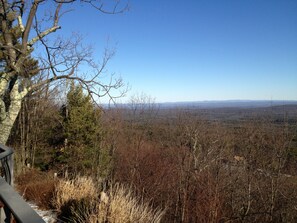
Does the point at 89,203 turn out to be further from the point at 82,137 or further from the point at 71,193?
the point at 82,137

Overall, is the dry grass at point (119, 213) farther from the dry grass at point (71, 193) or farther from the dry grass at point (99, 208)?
the dry grass at point (71, 193)

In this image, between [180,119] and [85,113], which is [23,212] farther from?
[180,119]

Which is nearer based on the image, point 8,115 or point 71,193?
point 71,193

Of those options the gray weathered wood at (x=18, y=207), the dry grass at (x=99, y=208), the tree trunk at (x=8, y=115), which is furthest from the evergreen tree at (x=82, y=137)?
the gray weathered wood at (x=18, y=207)

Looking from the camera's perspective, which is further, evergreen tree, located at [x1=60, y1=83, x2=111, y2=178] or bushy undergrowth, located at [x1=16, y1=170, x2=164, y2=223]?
evergreen tree, located at [x1=60, y1=83, x2=111, y2=178]

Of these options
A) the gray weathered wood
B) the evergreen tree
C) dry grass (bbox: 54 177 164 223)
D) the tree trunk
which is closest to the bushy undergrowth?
dry grass (bbox: 54 177 164 223)

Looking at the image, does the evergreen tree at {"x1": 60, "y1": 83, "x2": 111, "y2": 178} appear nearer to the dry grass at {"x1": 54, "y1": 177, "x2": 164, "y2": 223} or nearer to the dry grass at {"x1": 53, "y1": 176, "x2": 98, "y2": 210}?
the dry grass at {"x1": 53, "y1": 176, "x2": 98, "y2": 210}

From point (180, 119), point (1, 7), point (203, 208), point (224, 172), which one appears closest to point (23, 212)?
point (1, 7)

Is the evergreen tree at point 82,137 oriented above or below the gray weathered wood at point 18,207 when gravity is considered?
below

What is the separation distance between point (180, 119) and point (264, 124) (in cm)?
1053

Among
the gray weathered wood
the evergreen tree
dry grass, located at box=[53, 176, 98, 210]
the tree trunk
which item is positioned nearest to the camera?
the gray weathered wood

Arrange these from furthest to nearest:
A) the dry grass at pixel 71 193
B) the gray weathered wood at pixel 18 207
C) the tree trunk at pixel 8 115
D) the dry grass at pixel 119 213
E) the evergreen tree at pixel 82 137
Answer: the evergreen tree at pixel 82 137 < the tree trunk at pixel 8 115 < the dry grass at pixel 71 193 < the dry grass at pixel 119 213 < the gray weathered wood at pixel 18 207

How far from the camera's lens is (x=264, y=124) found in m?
13.7

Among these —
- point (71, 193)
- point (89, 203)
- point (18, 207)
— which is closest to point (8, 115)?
point (71, 193)
